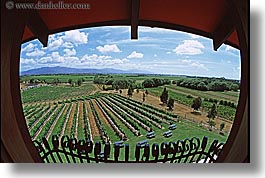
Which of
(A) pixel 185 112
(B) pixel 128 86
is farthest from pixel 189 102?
(B) pixel 128 86

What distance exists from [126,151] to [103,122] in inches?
8.3

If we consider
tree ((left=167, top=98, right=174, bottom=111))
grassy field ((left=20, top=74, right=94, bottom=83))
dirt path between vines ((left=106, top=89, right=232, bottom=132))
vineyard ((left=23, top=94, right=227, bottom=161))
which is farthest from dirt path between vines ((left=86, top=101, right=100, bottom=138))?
tree ((left=167, top=98, right=174, bottom=111))

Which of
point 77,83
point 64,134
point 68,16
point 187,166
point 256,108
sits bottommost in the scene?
point 187,166

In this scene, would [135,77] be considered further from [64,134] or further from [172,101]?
[64,134]

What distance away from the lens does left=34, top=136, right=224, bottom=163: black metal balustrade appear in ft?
7.43

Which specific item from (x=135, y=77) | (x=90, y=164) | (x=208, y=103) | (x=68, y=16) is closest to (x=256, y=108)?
(x=208, y=103)

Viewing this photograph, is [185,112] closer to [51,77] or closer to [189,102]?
[189,102]

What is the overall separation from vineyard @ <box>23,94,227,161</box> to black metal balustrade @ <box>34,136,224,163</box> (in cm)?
3

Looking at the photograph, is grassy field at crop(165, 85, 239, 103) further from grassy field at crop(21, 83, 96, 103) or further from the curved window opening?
grassy field at crop(21, 83, 96, 103)

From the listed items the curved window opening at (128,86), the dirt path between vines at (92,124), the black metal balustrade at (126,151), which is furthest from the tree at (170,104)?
the dirt path between vines at (92,124)

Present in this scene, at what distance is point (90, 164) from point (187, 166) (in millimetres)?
556

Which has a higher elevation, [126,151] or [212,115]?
[212,115]

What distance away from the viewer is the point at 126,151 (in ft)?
7.46

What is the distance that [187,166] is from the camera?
228 centimetres
